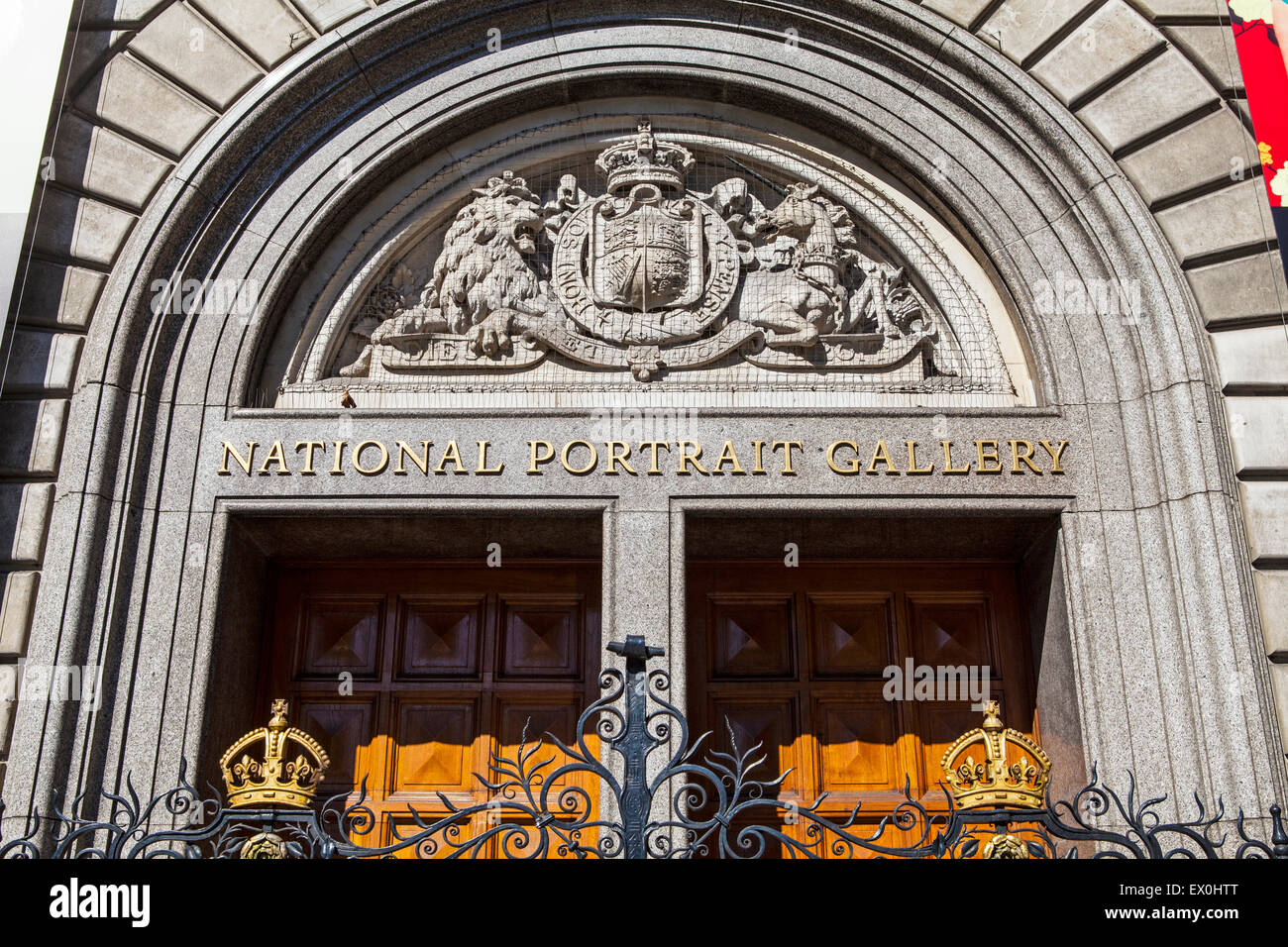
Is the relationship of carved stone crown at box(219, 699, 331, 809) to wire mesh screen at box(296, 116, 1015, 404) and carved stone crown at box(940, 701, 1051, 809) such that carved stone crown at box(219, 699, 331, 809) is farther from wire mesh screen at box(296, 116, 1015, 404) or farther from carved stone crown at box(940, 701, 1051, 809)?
carved stone crown at box(940, 701, 1051, 809)

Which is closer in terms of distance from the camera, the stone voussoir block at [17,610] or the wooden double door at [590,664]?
the stone voussoir block at [17,610]

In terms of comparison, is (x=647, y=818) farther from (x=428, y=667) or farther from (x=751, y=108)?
(x=751, y=108)

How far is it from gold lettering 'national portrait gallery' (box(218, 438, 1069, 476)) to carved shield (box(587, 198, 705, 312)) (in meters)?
1.50

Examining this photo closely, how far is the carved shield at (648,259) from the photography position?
1066 cm

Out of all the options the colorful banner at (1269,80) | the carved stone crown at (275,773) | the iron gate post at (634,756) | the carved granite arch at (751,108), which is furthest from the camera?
the colorful banner at (1269,80)

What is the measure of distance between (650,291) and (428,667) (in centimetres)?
361

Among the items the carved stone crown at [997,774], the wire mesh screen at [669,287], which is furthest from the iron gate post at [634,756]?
the wire mesh screen at [669,287]

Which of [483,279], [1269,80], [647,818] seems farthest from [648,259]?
[1269,80]

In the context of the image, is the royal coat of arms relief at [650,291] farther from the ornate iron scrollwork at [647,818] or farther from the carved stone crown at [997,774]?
the carved stone crown at [997,774]

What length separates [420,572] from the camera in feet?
35.2

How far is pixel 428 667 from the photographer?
1045 cm

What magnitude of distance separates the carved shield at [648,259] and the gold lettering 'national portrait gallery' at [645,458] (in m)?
1.50
